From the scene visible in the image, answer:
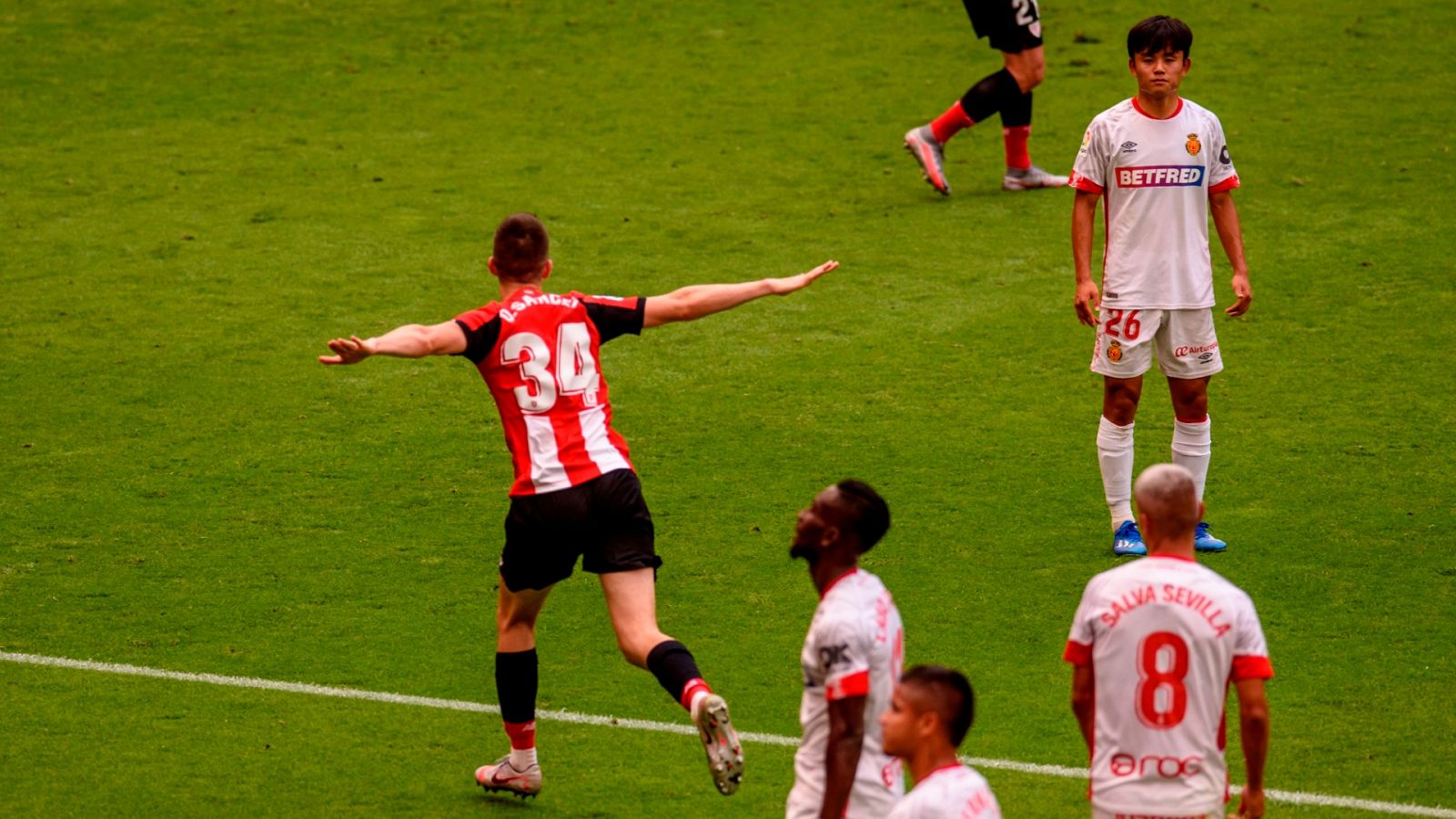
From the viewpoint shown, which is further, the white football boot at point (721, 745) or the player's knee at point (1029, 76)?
the player's knee at point (1029, 76)

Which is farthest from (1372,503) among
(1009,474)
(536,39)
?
(536,39)

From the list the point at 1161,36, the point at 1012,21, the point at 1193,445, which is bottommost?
the point at 1193,445

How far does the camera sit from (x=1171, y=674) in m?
4.57

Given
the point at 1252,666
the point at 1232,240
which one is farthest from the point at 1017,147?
the point at 1252,666

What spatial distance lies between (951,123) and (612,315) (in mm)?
7680

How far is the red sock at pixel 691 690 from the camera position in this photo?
19.0ft

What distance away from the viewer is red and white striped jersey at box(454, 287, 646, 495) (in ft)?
20.3

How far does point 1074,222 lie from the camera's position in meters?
8.19

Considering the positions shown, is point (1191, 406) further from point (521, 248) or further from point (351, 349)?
point (351, 349)

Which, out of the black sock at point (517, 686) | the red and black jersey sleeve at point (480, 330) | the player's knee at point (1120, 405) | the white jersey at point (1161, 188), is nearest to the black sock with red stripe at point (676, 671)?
the black sock at point (517, 686)

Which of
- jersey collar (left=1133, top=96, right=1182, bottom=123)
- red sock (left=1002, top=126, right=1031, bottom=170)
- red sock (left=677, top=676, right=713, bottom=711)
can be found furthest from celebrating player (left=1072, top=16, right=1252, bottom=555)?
red sock (left=1002, top=126, right=1031, bottom=170)

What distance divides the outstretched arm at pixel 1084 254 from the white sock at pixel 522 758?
10.8 feet

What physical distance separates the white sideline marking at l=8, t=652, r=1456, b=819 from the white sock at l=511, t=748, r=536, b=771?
62 cm

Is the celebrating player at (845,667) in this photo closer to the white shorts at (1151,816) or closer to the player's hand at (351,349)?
the white shorts at (1151,816)
